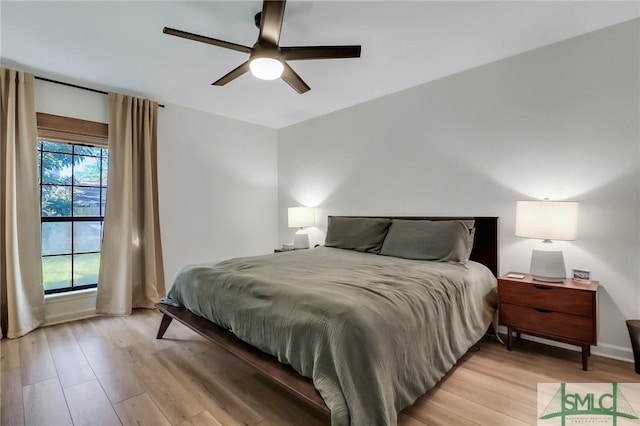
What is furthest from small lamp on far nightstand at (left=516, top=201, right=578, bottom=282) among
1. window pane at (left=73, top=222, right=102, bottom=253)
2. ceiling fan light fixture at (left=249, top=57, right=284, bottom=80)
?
window pane at (left=73, top=222, right=102, bottom=253)

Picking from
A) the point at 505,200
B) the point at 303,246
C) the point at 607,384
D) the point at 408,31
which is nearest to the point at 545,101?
the point at 505,200

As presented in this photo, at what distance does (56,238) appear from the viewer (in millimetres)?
3203

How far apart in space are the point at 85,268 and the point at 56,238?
1.42ft

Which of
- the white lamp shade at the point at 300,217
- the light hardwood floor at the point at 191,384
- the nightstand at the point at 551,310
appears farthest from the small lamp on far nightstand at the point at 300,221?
the nightstand at the point at 551,310

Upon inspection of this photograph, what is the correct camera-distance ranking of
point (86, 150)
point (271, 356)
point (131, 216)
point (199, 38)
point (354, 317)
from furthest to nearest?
1. point (86, 150)
2. point (131, 216)
3. point (199, 38)
4. point (271, 356)
5. point (354, 317)

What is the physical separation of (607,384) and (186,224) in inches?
165

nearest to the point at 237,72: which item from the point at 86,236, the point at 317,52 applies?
the point at 317,52

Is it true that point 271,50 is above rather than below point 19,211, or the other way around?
above

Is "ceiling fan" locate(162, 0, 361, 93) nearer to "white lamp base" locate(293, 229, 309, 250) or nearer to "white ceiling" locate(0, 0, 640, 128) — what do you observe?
"white ceiling" locate(0, 0, 640, 128)

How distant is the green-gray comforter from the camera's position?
4.20 feet

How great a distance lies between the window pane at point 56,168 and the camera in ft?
10.4

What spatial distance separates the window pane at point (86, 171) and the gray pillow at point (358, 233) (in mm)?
2784

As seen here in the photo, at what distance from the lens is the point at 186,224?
3938 mm

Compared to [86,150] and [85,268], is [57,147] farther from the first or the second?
[85,268]
